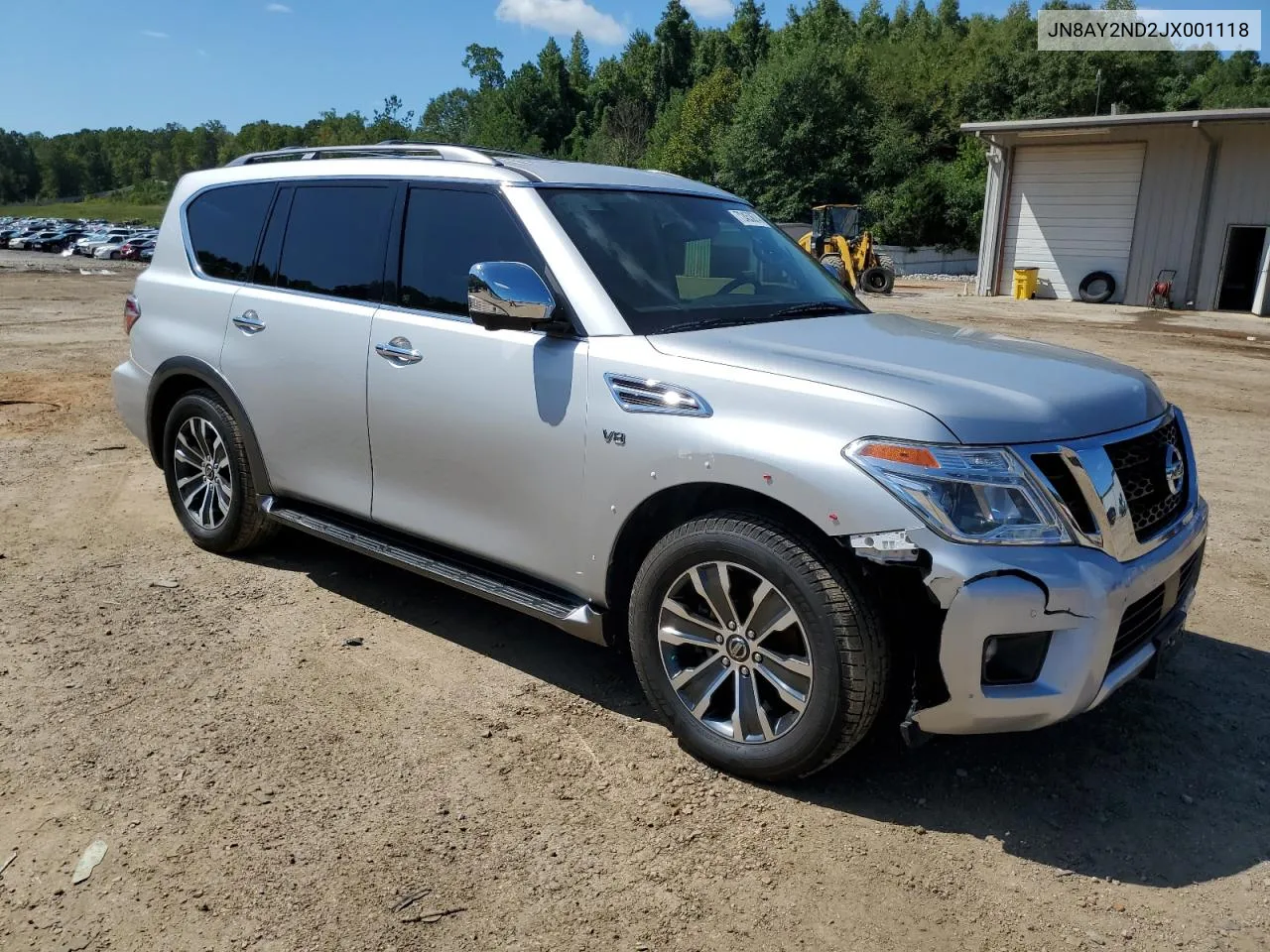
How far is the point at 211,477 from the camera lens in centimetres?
516

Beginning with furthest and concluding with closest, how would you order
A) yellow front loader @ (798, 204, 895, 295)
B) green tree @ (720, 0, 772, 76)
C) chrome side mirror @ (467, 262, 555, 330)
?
green tree @ (720, 0, 772, 76), yellow front loader @ (798, 204, 895, 295), chrome side mirror @ (467, 262, 555, 330)

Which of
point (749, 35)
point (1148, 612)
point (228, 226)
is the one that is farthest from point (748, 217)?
point (749, 35)

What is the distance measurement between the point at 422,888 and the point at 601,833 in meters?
0.55

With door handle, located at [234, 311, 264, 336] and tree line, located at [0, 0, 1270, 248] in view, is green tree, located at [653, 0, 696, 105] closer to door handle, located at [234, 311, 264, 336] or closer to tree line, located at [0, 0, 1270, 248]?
tree line, located at [0, 0, 1270, 248]

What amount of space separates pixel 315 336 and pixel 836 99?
170 feet

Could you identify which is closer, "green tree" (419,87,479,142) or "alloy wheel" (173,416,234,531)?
"alloy wheel" (173,416,234,531)

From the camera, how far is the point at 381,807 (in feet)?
10.1

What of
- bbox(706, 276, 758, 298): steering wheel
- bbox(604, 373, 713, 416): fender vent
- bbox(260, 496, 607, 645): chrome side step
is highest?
bbox(706, 276, 758, 298): steering wheel

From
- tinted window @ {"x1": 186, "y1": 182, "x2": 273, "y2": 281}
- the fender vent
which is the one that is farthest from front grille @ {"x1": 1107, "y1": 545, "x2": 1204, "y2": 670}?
tinted window @ {"x1": 186, "y1": 182, "x2": 273, "y2": 281}

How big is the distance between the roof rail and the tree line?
66.2ft

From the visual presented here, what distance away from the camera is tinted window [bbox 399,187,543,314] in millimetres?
3809

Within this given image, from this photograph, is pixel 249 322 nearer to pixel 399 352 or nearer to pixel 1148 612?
pixel 399 352

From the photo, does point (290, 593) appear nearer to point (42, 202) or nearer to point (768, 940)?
point (768, 940)

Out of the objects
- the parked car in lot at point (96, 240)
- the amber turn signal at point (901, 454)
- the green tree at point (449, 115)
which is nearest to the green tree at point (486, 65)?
the green tree at point (449, 115)
